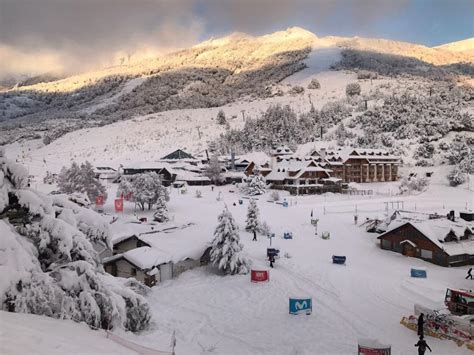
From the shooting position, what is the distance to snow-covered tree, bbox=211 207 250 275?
30312 millimetres

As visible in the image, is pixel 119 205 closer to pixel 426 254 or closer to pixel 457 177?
pixel 426 254

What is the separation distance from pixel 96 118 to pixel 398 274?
559 feet

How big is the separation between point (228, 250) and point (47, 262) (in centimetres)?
1918

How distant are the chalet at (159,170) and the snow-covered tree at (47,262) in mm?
62199

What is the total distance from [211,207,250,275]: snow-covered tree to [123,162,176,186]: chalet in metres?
44.3

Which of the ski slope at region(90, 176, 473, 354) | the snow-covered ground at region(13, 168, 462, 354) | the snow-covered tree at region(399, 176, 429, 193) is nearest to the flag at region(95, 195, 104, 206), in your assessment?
the snow-covered ground at region(13, 168, 462, 354)

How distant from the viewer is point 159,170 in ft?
255

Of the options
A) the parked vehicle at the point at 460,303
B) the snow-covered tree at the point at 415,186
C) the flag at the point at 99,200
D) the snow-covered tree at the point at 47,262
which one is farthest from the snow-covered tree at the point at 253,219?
the snow-covered tree at the point at 415,186

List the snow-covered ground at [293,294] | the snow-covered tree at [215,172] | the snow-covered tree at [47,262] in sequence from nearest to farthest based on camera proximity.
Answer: the snow-covered tree at [47,262] < the snow-covered ground at [293,294] < the snow-covered tree at [215,172]

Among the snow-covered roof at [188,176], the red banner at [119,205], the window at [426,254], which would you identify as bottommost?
the window at [426,254]

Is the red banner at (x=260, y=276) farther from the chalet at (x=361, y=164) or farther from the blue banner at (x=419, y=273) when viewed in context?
the chalet at (x=361, y=164)

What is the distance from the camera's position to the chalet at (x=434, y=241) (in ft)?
113

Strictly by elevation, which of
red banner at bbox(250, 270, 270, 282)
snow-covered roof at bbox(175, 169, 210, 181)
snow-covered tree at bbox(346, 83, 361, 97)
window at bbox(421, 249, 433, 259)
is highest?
snow-covered tree at bbox(346, 83, 361, 97)

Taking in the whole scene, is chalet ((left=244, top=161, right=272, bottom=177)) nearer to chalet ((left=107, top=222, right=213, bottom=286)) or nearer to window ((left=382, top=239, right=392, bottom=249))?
window ((left=382, top=239, right=392, bottom=249))
